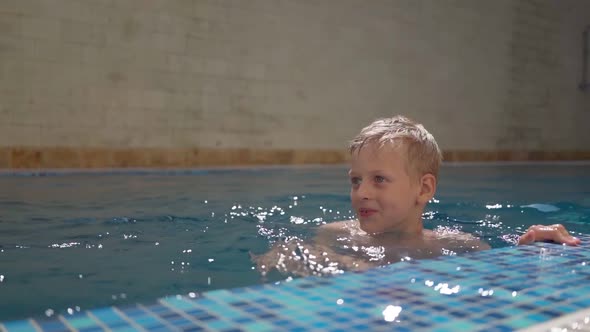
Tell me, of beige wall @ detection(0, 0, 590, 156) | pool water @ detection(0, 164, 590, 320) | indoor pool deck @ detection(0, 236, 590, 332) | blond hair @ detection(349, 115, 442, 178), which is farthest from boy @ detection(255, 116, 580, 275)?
beige wall @ detection(0, 0, 590, 156)

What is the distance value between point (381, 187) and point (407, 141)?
25 cm

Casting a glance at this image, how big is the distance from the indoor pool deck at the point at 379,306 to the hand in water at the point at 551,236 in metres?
0.70

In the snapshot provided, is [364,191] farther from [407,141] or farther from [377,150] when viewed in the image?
[407,141]

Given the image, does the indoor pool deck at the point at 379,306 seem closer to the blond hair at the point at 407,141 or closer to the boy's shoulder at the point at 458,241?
the blond hair at the point at 407,141

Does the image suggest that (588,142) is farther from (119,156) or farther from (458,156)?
(119,156)

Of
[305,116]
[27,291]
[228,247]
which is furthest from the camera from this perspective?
[305,116]

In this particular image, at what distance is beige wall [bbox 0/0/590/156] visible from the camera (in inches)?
263

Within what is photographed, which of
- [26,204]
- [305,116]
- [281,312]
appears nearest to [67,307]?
[281,312]

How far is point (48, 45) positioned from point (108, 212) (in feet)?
11.3

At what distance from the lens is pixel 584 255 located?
2.03 m

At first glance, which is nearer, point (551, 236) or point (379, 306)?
point (379, 306)

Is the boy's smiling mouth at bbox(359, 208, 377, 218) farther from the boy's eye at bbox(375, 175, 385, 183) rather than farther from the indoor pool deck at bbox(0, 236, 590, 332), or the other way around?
the indoor pool deck at bbox(0, 236, 590, 332)

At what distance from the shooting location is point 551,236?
7.84ft

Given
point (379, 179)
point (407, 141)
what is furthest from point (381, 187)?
point (407, 141)
